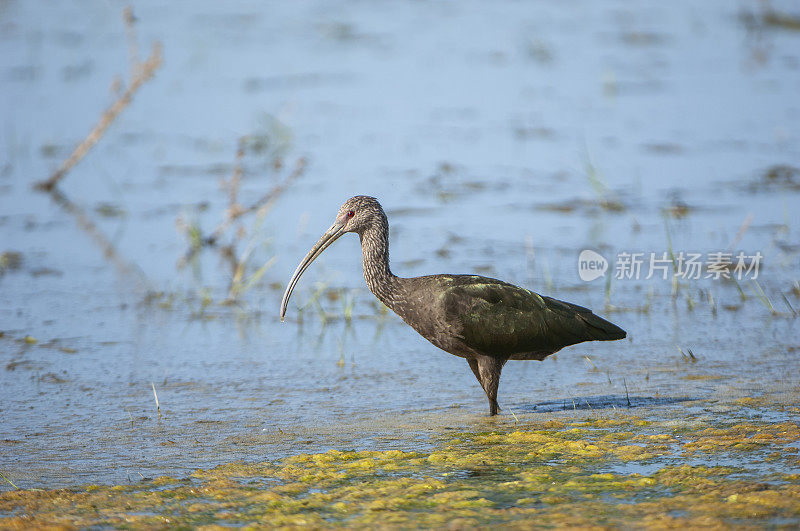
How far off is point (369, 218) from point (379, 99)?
30.7 ft

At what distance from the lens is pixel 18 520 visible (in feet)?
14.8

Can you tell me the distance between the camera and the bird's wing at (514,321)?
5957 millimetres

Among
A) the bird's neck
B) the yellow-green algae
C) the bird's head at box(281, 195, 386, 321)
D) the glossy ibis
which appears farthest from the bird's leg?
the bird's head at box(281, 195, 386, 321)

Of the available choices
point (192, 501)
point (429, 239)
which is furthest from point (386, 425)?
point (429, 239)

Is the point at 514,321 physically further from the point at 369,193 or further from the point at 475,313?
the point at 369,193

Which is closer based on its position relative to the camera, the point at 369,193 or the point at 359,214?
the point at 359,214

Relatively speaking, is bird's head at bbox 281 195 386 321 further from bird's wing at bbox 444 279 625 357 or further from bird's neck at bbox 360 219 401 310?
bird's wing at bbox 444 279 625 357

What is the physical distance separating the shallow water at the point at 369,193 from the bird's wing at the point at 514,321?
375 mm

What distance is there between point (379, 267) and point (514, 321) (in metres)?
0.80

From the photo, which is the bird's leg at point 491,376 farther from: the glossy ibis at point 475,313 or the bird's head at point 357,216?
the bird's head at point 357,216

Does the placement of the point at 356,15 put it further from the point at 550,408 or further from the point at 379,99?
the point at 550,408

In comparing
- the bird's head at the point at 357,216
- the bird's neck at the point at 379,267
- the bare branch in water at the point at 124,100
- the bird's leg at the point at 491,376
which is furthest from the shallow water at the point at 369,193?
the bird's head at the point at 357,216

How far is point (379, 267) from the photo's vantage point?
6.24 m

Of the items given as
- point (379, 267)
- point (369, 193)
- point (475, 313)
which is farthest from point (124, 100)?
point (475, 313)
